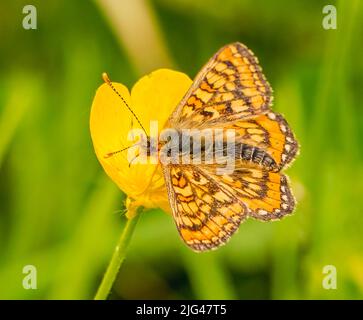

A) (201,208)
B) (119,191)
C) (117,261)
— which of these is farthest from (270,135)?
(119,191)

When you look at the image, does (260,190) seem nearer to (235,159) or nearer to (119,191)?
(235,159)

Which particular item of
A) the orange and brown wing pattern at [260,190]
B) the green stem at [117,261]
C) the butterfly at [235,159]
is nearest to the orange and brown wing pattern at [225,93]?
the butterfly at [235,159]

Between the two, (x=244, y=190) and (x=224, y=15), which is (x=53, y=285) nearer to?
(x=244, y=190)

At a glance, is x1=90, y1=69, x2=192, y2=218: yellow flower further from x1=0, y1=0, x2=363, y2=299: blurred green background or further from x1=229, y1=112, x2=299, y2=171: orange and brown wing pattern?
x1=0, y1=0, x2=363, y2=299: blurred green background

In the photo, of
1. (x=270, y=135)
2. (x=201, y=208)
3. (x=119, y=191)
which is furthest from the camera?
(x=119, y=191)

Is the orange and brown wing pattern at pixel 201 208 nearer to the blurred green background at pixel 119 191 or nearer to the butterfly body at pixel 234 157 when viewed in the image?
the butterfly body at pixel 234 157

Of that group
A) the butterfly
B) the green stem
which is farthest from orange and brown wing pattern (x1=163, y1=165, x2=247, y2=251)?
the green stem
